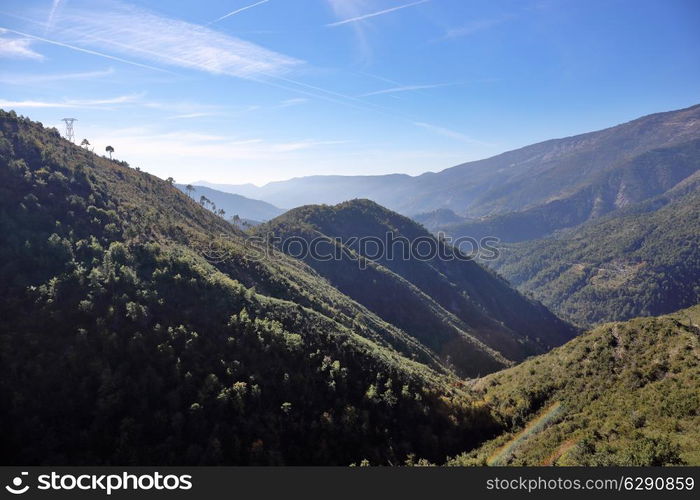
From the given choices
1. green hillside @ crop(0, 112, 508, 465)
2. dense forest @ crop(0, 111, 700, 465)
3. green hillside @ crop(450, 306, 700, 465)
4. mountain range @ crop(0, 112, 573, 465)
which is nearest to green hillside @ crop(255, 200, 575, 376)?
green hillside @ crop(450, 306, 700, 465)

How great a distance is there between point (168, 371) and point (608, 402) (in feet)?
160

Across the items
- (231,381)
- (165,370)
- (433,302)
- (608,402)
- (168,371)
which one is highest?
(165,370)

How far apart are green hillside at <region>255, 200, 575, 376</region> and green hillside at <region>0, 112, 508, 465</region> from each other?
60.9m

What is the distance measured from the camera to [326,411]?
145 ft

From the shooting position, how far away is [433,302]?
151 metres

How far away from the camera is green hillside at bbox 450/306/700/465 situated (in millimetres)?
28641

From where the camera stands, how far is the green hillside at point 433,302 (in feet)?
395

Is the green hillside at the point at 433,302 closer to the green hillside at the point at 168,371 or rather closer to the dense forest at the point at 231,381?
the dense forest at the point at 231,381

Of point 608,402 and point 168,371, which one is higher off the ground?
point 168,371

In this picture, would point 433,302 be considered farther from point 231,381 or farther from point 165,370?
point 165,370

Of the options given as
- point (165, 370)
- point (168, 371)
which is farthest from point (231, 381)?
point (165, 370)

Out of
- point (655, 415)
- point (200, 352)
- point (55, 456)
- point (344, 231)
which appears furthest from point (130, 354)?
point (344, 231)
